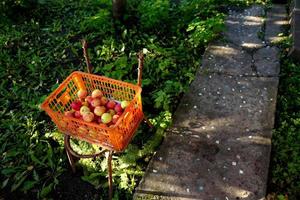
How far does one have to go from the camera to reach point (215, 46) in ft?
18.5

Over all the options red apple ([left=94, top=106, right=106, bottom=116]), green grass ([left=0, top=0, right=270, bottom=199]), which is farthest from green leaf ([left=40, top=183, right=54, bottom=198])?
red apple ([left=94, top=106, right=106, bottom=116])

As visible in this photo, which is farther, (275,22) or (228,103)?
(275,22)

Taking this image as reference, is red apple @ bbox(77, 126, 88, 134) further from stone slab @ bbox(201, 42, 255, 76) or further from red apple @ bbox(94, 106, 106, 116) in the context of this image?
stone slab @ bbox(201, 42, 255, 76)

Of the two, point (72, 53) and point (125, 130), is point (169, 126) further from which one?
point (72, 53)

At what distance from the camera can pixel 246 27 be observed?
600 centimetres

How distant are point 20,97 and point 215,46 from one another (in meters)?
3.54

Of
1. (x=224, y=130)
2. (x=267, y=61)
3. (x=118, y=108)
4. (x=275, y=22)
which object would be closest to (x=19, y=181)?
(x=118, y=108)

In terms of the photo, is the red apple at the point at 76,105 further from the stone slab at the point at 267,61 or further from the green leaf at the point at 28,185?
the stone slab at the point at 267,61

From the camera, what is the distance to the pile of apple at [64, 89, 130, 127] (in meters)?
3.32

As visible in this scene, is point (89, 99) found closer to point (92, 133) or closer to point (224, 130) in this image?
point (92, 133)

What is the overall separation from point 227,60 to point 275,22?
A: 5.17ft

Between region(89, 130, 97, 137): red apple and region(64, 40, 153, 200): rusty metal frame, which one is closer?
region(89, 130, 97, 137): red apple

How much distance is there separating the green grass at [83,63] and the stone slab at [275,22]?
830 mm

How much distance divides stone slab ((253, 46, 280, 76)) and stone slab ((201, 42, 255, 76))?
12cm
